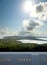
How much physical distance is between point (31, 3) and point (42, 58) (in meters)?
0.87

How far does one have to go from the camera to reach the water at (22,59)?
8.03 ft

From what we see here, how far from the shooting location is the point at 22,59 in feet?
8.03

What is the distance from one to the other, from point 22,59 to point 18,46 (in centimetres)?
23

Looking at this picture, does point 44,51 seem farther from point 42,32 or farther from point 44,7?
point 44,7

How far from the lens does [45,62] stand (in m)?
2.46

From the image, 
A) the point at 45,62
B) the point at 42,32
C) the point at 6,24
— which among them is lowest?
the point at 45,62

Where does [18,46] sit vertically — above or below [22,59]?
above

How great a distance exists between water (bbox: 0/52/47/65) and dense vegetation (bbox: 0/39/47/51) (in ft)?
0.41

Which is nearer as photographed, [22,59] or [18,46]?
[22,59]

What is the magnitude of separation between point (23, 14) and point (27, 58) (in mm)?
687

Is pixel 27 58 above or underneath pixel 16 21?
underneath

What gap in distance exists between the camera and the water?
96.3 inches

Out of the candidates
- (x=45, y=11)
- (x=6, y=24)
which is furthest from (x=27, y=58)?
(x=45, y=11)

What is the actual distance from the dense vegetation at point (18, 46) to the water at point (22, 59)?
124 mm
